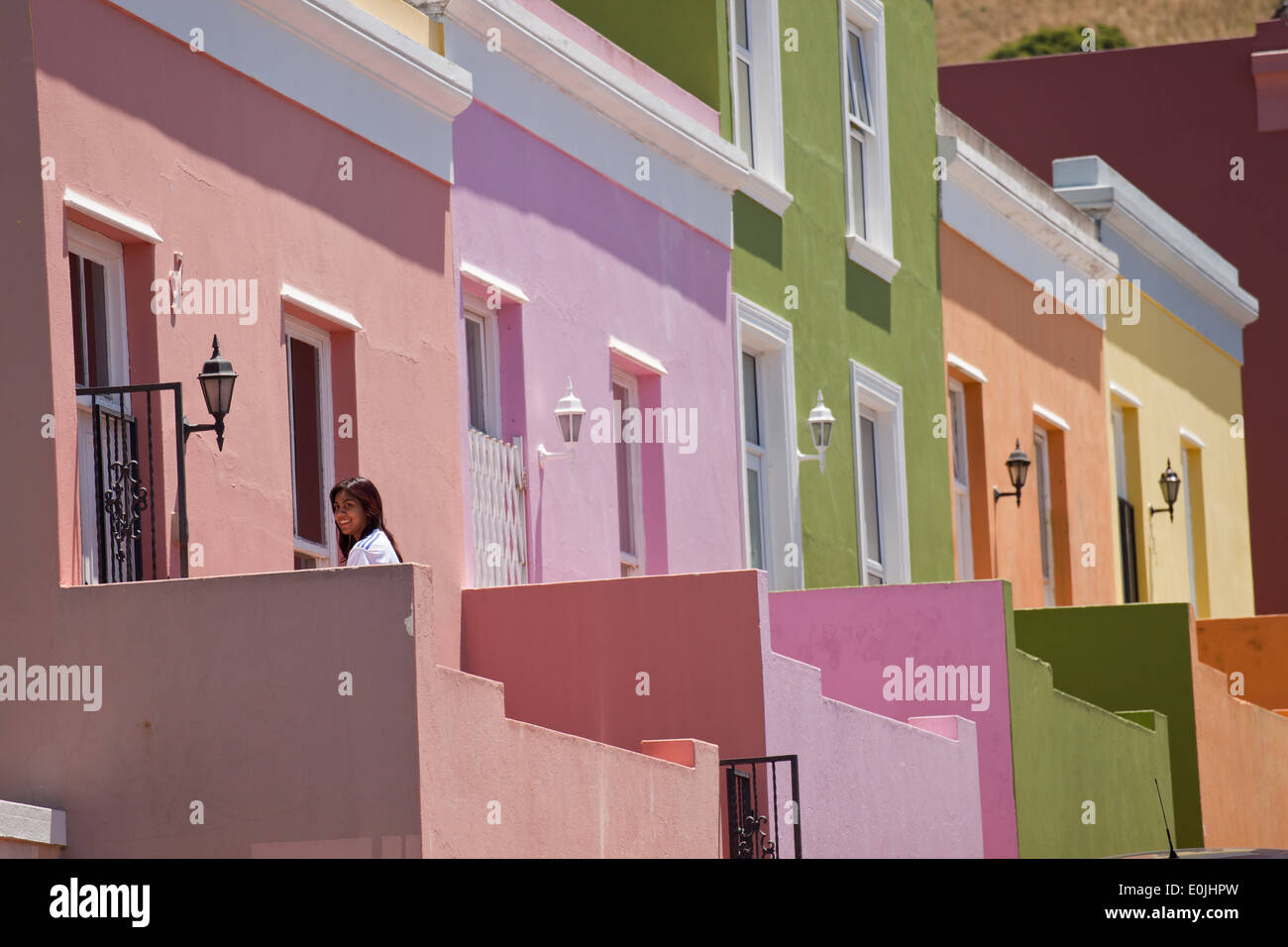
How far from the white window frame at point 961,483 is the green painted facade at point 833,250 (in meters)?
0.77

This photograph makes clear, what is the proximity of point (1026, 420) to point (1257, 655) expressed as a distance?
305 centimetres

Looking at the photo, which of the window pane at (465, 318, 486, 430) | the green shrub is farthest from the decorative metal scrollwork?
the green shrub

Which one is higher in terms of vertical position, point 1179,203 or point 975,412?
point 1179,203

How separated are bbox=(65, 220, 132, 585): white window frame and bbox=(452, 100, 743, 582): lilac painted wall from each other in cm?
300

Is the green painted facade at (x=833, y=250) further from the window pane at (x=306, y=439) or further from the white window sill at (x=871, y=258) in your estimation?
the window pane at (x=306, y=439)

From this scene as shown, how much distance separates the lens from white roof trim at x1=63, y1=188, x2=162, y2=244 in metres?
11.4

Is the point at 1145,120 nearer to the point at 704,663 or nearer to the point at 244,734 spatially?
the point at 704,663

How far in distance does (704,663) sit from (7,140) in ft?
14.8

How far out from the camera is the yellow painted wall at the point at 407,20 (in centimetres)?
1406

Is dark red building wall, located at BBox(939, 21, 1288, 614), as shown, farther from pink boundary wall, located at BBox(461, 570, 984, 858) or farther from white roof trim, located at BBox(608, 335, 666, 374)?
pink boundary wall, located at BBox(461, 570, 984, 858)

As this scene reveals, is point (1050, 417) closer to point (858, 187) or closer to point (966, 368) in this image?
point (966, 368)

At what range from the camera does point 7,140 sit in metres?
11.2

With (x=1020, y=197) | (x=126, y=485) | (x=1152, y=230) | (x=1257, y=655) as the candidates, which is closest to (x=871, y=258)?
(x=1020, y=197)
